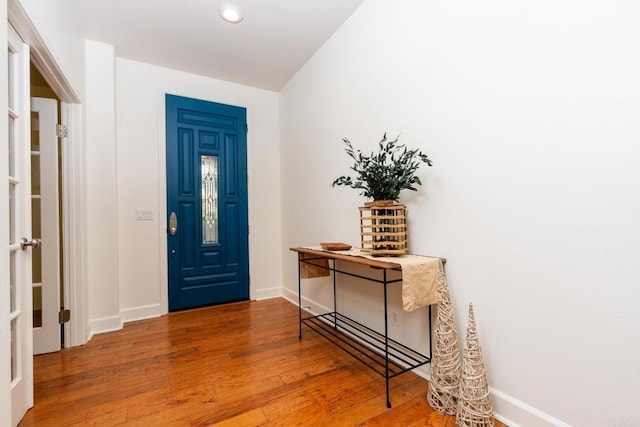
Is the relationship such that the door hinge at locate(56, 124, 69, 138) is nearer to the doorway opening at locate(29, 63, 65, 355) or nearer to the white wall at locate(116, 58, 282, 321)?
the doorway opening at locate(29, 63, 65, 355)

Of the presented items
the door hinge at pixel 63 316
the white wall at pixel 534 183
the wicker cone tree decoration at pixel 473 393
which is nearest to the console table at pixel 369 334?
the white wall at pixel 534 183

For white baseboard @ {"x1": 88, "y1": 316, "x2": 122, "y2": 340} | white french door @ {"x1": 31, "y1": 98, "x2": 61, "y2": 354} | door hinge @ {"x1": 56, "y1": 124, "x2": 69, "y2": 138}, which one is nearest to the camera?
white french door @ {"x1": 31, "y1": 98, "x2": 61, "y2": 354}

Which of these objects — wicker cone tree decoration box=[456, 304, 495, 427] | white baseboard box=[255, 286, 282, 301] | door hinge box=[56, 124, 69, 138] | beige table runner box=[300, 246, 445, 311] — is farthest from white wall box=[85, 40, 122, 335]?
wicker cone tree decoration box=[456, 304, 495, 427]

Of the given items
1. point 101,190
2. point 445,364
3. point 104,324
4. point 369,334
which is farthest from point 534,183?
point 104,324

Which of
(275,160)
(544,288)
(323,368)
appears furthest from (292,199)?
(544,288)

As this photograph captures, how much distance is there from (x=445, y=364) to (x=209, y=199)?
9.10 ft

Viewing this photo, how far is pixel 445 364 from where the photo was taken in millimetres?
1420

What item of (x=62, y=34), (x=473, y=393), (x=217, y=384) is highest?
(x=62, y=34)

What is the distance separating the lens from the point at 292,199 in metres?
3.36

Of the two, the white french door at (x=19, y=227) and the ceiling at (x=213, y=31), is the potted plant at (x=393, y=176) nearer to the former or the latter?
the ceiling at (x=213, y=31)

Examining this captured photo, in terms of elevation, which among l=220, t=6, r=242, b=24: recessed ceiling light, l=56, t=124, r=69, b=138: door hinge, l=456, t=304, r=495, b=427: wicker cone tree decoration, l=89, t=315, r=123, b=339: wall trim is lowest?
l=89, t=315, r=123, b=339: wall trim

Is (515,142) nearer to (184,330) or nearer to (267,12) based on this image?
(267,12)

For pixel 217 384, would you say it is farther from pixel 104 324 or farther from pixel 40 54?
pixel 40 54

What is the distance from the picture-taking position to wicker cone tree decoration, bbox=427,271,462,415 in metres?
1.41
